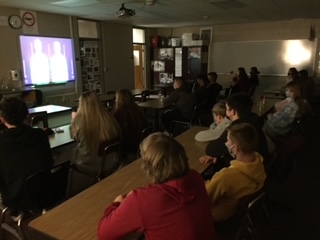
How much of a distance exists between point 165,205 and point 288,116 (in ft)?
9.42

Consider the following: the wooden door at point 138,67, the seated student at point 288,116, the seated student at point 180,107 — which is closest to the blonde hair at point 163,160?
the seated student at point 288,116

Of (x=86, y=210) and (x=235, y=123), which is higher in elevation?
(x=235, y=123)

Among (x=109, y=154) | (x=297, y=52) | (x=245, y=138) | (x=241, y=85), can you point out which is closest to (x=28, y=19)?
(x=109, y=154)

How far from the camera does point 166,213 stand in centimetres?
101

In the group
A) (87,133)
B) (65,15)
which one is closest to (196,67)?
(65,15)

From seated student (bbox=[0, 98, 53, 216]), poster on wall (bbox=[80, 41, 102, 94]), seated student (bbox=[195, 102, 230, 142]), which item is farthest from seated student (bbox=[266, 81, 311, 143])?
poster on wall (bbox=[80, 41, 102, 94])

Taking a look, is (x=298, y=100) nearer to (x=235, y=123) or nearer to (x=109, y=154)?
(x=235, y=123)

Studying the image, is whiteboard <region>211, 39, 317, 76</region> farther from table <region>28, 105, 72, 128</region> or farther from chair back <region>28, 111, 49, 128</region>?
chair back <region>28, 111, 49, 128</region>

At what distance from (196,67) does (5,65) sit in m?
5.82

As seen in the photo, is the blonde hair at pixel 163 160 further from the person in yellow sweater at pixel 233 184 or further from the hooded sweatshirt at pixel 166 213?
the person in yellow sweater at pixel 233 184

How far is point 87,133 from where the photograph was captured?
7.98 feet

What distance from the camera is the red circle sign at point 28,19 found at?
6.06 metres

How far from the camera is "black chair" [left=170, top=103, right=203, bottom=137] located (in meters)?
4.59

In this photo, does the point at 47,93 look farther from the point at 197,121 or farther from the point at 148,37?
the point at 148,37
